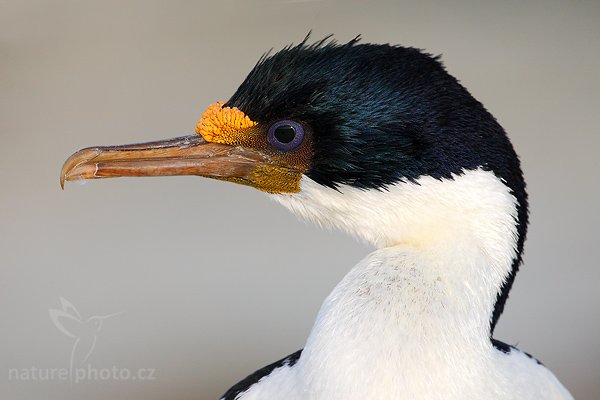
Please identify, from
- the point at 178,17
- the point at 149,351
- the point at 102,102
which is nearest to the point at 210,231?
the point at 149,351

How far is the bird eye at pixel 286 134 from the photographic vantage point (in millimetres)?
836

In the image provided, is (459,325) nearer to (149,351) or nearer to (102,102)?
(149,351)

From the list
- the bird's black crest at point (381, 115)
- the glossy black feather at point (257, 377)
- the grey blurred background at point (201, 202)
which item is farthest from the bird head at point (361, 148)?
the grey blurred background at point (201, 202)

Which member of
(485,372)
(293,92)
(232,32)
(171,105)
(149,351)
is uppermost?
(232,32)

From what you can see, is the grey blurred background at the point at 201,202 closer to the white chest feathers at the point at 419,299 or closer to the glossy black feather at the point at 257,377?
the glossy black feather at the point at 257,377

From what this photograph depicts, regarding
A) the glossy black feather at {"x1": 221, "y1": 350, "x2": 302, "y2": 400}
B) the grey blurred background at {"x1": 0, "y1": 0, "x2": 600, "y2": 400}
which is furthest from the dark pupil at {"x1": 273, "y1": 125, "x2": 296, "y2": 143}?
the grey blurred background at {"x1": 0, "y1": 0, "x2": 600, "y2": 400}

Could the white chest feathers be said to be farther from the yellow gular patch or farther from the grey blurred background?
the grey blurred background

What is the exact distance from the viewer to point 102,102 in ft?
7.07

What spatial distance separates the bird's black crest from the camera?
2.63ft

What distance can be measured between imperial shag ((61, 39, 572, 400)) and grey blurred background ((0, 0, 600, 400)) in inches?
42.4

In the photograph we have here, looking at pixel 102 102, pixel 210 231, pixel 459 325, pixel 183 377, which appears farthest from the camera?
pixel 102 102

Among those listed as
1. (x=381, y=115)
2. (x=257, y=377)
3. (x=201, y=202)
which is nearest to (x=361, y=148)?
(x=381, y=115)

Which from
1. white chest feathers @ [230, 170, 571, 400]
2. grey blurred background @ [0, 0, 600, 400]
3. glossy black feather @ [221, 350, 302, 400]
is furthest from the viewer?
grey blurred background @ [0, 0, 600, 400]

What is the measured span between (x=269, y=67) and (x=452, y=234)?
285 millimetres
